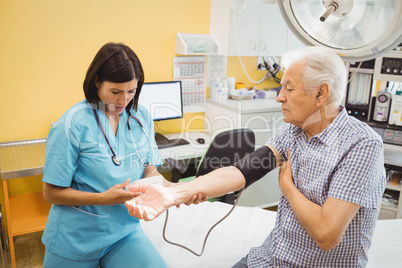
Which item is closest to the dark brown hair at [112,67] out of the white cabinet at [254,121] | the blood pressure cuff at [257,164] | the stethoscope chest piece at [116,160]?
the stethoscope chest piece at [116,160]

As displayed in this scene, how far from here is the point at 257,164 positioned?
4.19 ft

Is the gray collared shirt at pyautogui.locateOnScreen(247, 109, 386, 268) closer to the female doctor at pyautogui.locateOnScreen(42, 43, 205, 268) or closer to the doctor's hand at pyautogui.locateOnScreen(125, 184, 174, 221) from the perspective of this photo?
the doctor's hand at pyautogui.locateOnScreen(125, 184, 174, 221)

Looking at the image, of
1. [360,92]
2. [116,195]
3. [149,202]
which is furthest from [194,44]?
[149,202]

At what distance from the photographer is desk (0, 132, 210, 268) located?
2.04m

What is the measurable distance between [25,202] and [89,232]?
131 centimetres

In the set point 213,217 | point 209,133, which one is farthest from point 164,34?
point 213,217

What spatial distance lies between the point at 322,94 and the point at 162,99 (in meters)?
1.75

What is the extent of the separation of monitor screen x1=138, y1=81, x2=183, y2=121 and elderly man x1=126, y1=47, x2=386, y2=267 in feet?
4.84

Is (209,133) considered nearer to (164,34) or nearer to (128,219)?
(164,34)

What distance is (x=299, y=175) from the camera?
118 cm

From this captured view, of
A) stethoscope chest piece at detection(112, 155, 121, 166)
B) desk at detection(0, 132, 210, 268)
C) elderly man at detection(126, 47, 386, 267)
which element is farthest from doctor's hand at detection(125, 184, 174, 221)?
desk at detection(0, 132, 210, 268)

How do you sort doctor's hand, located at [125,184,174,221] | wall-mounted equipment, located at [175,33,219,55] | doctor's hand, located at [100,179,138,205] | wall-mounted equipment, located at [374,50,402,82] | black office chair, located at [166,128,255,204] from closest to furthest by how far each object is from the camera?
doctor's hand, located at [125,184,174,221], doctor's hand, located at [100,179,138,205], black office chair, located at [166,128,255,204], wall-mounted equipment, located at [374,50,402,82], wall-mounted equipment, located at [175,33,219,55]

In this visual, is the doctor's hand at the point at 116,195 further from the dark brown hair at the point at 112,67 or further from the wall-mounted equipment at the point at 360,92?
the wall-mounted equipment at the point at 360,92

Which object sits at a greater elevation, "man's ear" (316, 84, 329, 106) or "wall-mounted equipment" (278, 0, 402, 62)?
"wall-mounted equipment" (278, 0, 402, 62)
